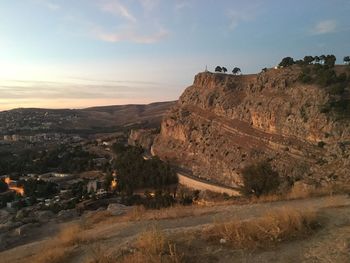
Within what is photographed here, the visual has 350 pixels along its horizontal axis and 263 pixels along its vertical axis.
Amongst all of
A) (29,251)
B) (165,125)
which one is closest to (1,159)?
(165,125)

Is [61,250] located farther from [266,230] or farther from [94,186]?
[94,186]

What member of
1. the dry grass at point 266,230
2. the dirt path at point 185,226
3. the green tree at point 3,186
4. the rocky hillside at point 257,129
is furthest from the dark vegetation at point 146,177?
the dry grass at point 266,230

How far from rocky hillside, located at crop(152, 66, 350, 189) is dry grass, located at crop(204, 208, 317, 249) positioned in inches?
1068

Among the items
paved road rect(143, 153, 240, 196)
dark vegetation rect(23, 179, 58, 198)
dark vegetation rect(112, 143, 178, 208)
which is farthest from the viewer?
dark vegetation rect(112, 143, 178, 208)

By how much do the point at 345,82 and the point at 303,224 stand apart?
4425cm

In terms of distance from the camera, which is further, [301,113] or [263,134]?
[263,134]

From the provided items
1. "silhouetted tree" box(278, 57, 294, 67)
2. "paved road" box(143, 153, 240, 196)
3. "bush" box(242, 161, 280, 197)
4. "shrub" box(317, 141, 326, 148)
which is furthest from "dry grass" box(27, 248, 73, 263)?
"silhouetted tree" box(278, 57, 294, 67)

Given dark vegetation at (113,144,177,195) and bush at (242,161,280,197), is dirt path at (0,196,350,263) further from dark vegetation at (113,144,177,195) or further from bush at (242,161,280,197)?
dark vegetation at (113,144,177,195)

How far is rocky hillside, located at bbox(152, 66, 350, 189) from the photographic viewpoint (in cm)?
4084

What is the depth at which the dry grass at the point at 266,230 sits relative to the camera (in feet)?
21.4

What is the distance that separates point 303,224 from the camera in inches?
277

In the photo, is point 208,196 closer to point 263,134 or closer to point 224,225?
point 263,134

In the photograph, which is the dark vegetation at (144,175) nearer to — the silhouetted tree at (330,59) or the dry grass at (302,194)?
the silhouetted tree at (330,59)

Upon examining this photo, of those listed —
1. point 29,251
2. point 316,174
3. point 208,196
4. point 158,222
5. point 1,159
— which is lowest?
point 1,159
